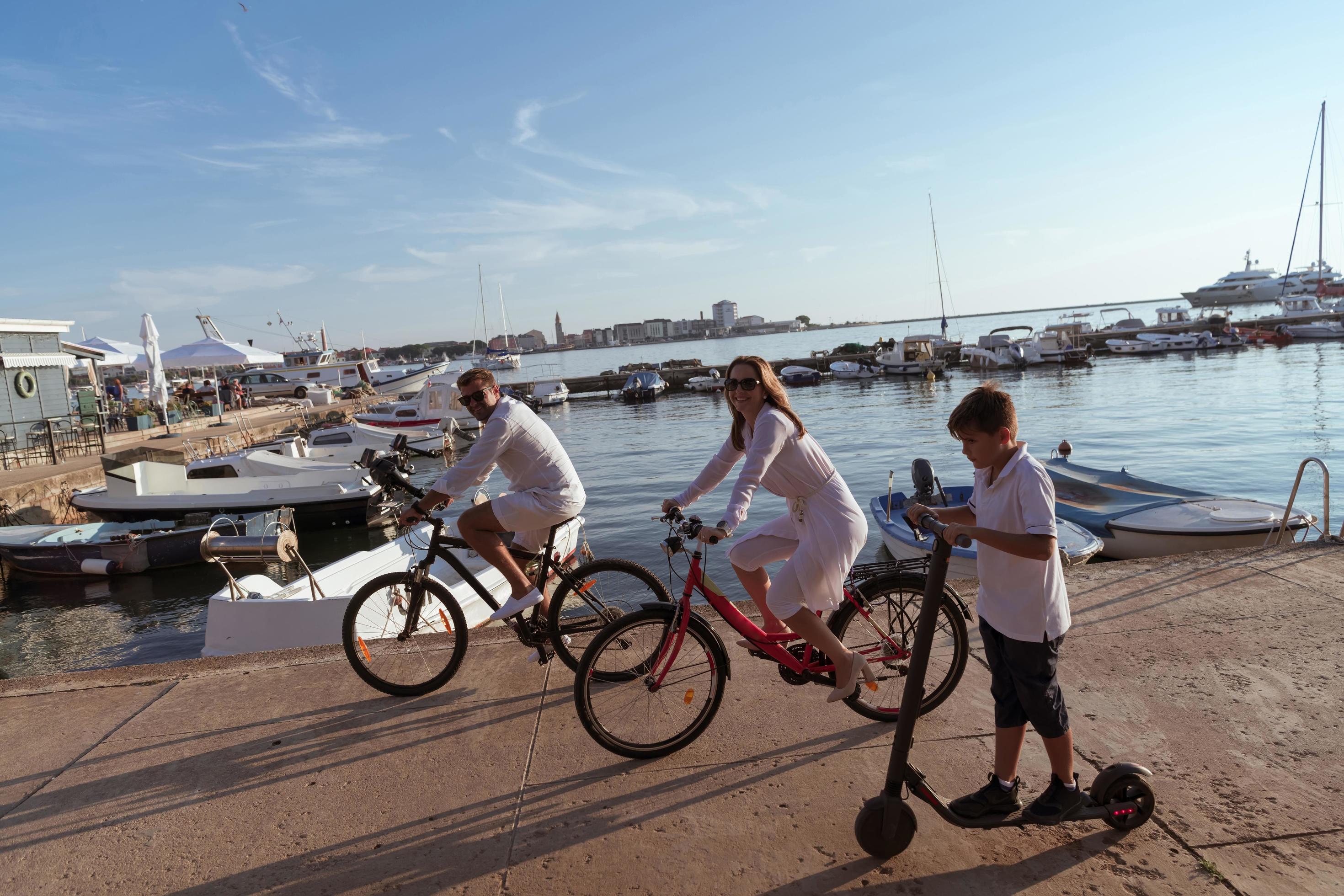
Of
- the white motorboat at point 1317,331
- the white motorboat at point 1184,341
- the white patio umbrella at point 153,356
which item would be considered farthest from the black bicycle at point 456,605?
the white motorboat at point 1317,331

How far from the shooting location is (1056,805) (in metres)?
2.85

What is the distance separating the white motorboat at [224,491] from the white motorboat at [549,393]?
1344 inches

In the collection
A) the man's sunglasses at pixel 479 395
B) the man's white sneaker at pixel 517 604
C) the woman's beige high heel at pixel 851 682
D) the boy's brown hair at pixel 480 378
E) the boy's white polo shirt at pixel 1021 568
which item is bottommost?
the woman's beige high heel at pixel 851 682

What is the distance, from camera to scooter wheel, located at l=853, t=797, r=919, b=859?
9.27 feet

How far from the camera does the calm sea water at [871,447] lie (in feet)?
43.0

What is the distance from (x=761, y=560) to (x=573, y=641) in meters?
1.47

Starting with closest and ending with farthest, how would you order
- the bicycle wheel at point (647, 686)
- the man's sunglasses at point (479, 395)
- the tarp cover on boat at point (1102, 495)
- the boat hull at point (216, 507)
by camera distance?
1. the bicycle wheel at point (647, 686)
2. the man's sunglasses at point (479, 395)
3. the tarp cover on boat at point (1102, 495)
4. the boat hull at point (216, 507)

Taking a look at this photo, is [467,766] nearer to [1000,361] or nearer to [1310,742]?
[1310,742]

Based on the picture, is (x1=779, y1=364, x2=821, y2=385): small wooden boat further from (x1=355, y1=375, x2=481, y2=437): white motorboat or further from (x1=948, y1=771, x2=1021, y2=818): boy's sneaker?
(x1=948, y1=771, x2=1021, y2=818): boy's sneaker

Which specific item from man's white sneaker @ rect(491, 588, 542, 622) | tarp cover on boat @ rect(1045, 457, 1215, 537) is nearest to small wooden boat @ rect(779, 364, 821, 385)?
tarp cover on boat @ rect(1045, 457, 1215, 537)

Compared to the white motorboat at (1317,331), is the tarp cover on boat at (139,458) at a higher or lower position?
higher

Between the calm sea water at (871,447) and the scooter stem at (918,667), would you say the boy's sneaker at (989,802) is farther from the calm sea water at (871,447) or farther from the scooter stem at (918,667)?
the calm sea water at (871,447)

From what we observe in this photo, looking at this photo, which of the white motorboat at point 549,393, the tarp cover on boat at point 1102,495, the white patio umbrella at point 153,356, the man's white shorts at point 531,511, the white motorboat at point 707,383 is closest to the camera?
the man's white shorts at point 531,511

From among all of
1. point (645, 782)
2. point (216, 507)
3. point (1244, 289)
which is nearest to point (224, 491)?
point (216, 507)
